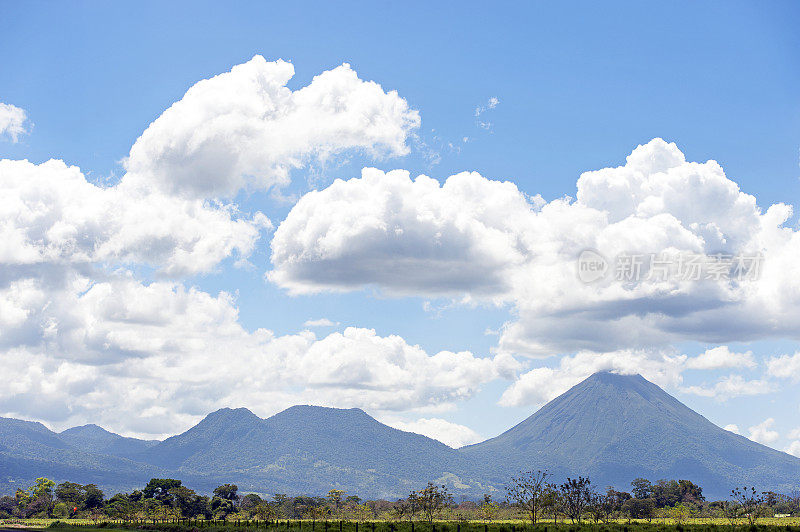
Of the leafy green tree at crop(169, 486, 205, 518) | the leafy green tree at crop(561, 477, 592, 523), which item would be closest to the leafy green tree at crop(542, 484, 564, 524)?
the leafy green tree at crop(561, 477, 592, 523)

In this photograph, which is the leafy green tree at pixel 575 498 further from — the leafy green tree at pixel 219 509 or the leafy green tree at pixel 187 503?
the leafy green tree at pixel 187 503

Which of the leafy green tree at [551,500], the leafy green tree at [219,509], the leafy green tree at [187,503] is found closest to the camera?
the leafy green tree at [551,500]

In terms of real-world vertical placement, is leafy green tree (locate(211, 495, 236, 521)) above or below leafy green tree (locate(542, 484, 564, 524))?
below

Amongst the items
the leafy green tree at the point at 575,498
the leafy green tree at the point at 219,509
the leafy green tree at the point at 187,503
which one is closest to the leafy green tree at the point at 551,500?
the leafy green tree at the point at 575,498

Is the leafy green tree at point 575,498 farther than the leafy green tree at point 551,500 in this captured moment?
Yes

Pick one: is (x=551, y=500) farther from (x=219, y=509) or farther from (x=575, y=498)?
(x=219, y=509)

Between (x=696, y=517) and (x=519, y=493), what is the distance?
71668 millimetres

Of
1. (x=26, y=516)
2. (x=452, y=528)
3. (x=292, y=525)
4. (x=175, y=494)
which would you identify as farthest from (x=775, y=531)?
(x=26, y=516)

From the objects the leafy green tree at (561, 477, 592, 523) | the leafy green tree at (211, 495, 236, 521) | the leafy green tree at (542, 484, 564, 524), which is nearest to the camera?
the leafy green tree at (542, 484, 564, 524)

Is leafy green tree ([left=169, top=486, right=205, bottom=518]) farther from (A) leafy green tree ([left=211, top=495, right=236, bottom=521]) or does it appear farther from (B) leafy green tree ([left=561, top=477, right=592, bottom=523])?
(B) leafy green tree ([left=561, top=477, right=592, bottom=523])

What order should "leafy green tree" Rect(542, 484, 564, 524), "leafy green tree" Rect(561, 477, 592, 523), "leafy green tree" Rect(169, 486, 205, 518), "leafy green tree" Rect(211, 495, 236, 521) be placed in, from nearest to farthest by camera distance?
"leafy green tree" Rect(542, 484, 564, 524), "leafy green tree" Rect(561, 477, 592, 523), "leafy green tree" Rect(169, 486, 205, 518), "leafy green tree" Rect(211, 495, 236, 521)

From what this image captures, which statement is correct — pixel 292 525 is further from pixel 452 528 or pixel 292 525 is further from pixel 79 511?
pixel 79 511

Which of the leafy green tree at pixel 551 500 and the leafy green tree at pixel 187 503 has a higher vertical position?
the leafy green tree at pixel 551 500

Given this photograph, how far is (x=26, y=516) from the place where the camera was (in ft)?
650
